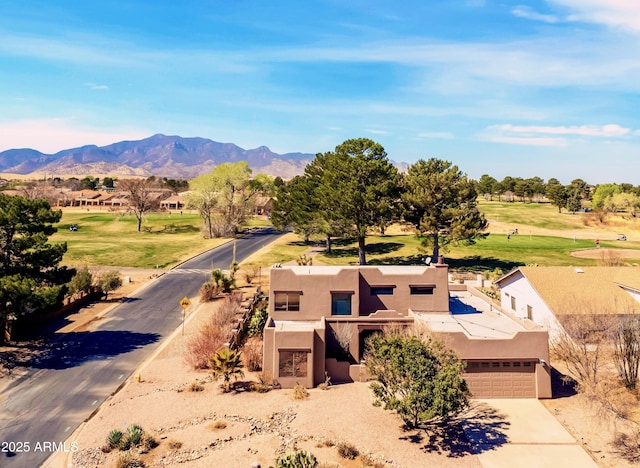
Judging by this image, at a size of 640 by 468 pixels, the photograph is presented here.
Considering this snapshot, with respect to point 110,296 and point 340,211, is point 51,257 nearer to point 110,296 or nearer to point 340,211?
point 110,296

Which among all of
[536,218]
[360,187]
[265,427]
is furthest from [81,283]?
[536,218]

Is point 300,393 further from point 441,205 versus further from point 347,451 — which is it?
point 441,205

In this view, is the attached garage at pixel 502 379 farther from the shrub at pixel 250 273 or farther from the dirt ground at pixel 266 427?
the shrub at pixel 250 273

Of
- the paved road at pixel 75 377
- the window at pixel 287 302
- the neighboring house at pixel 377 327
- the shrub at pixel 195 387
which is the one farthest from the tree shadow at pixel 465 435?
the paved road at pixel 75 377

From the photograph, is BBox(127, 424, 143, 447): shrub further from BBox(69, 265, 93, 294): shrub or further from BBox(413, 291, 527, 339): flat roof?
BBox(69, 265, 93, 294): shrub

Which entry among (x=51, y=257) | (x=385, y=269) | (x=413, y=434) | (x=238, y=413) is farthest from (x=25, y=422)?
(x=385, y=269)

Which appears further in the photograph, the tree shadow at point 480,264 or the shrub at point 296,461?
the tree shadow at point 480,264

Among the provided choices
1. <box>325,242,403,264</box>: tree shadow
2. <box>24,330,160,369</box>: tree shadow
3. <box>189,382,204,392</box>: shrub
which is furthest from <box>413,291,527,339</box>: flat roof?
<box>325,242,403,264</box>: tree shadow
